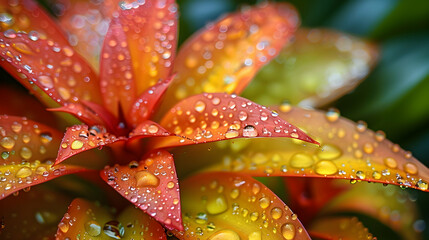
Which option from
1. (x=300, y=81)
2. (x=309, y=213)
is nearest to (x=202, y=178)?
(x=309, y=213)

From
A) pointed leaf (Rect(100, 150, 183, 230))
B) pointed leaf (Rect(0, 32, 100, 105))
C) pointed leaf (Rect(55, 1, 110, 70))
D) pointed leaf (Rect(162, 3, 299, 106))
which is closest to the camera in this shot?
pointed leaf (Rect(100, 150, 183, 230))

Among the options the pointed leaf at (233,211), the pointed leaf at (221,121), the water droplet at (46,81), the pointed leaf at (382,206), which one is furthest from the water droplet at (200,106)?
the pointed leaf at (382,206)

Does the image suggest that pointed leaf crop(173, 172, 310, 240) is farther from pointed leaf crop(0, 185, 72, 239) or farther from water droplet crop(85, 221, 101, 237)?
pointed leaf crop(0, 185, 72, 239)

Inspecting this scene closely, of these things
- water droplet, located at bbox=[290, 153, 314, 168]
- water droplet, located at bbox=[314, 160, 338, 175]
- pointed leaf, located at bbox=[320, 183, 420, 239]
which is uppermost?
water droplet, located at bbox=[314, 160, 338, 175]

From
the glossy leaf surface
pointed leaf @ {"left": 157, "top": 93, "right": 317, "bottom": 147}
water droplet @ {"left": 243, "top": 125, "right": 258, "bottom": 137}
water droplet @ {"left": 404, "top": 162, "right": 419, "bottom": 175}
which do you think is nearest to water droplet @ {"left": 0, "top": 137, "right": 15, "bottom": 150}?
the glossy leaf surface

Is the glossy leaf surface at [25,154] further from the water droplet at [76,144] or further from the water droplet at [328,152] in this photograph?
the water droplet at [328,152]

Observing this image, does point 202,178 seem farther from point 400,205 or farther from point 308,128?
point 400,205

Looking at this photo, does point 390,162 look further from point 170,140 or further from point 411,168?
point 170,140

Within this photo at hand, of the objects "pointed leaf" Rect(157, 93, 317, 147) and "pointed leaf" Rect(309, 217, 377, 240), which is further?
"pointed leaf" Rect(309, 217, 377, 240)
